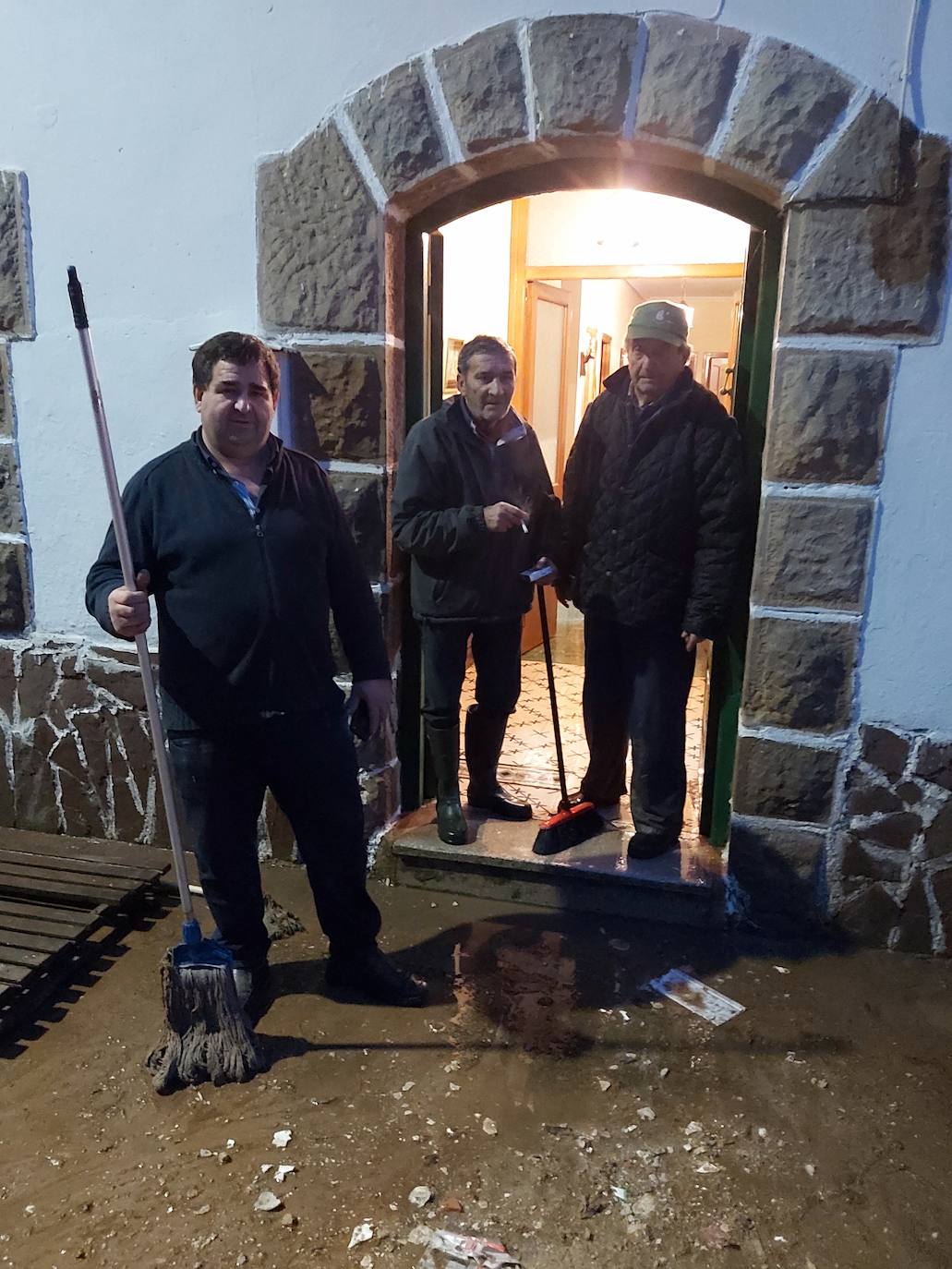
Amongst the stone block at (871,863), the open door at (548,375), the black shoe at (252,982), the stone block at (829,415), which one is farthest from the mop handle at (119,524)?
the open door at (548,375)

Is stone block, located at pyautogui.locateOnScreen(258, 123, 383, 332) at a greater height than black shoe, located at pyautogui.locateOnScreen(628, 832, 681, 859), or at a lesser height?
greater

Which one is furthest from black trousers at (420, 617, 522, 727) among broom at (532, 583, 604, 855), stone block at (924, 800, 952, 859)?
stone block at (924, 800, 952, 859)

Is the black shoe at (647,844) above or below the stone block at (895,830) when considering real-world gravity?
below

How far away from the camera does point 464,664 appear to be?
3.14 m

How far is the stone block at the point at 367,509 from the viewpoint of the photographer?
297 cm

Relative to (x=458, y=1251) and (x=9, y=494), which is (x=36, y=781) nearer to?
(x=9, y=494)

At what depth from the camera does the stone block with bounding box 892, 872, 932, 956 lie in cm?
279

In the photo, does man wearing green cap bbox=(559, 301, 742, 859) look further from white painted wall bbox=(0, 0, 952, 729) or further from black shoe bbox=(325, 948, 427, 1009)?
black shoe bbox=(325, 948, 427, 1009)

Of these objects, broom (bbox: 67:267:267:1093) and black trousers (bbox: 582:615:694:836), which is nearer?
broom (bbox: 67:267:267:1093)

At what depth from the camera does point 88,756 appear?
3.39m

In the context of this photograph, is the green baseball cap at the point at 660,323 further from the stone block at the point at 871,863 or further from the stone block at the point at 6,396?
the stone block at the point at 6,396

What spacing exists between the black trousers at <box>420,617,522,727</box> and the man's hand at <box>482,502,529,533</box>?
0.36m

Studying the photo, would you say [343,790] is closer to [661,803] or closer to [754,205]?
[661,803]

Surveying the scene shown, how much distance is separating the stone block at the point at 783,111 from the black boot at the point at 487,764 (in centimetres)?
183
